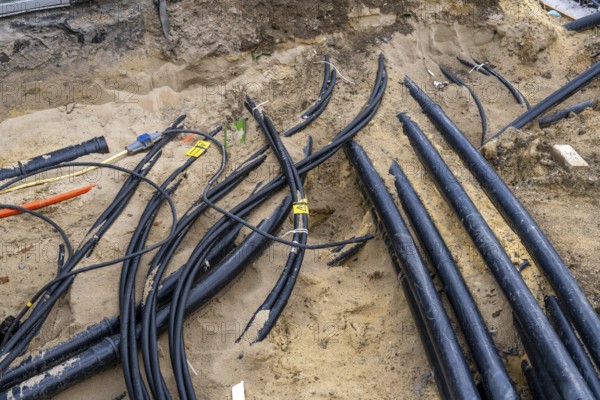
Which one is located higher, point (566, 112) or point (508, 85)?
point (508, 85)

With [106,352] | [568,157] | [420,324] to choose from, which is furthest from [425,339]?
[568,157]

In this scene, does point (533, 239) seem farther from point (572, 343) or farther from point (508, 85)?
point (508, 85)

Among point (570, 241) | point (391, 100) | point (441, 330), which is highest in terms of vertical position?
point (391, 100)

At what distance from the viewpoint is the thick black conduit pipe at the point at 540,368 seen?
2188mm

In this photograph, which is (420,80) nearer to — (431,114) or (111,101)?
(431,114)

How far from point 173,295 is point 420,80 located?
117 inches

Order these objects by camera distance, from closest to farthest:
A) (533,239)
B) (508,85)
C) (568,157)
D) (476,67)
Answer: (533,239), (568,157), (508,85), (476,67)

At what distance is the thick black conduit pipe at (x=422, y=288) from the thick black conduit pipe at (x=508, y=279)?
30cm

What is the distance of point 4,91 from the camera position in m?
4.06

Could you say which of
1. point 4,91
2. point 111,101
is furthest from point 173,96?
point 4,91

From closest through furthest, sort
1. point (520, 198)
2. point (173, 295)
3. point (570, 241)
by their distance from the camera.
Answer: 1. point (173, 295)
2. point (570, 241)
3. point (520, 198)

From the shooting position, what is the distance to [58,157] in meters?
3.76

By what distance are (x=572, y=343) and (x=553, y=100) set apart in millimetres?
2514

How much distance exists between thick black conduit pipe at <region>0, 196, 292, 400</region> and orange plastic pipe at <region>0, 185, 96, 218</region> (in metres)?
1.16
